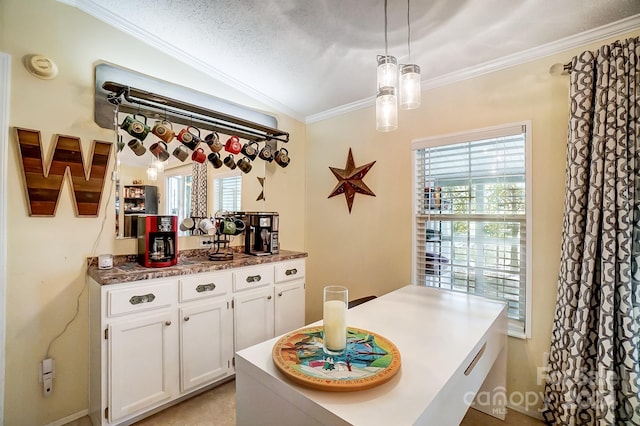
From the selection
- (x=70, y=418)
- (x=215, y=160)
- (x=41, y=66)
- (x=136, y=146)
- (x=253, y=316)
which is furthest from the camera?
(x=215, y=160)

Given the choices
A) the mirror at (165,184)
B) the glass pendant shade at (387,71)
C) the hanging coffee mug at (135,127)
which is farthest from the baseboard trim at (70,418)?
the glass pendant shade at (387,71)

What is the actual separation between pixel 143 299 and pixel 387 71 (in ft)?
6.31

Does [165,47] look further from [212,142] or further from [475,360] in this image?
[475,360]

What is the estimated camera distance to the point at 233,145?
Result: 8.68ft

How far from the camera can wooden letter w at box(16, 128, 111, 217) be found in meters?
1.74

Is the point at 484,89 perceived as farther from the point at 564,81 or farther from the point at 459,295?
the point at 459,295

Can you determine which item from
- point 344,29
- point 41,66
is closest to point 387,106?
point 344,29

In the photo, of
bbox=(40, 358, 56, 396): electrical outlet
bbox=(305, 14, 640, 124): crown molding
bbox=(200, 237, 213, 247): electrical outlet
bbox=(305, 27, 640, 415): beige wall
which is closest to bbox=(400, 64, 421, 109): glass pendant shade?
bbox=(305, 27, 640, 415): beige wall

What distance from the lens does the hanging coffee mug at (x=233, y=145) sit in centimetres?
263

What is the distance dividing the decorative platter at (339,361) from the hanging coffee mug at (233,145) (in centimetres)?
192

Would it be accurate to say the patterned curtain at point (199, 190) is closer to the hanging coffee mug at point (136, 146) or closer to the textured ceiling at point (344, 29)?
the hanging coffee mug at point (136, 146)

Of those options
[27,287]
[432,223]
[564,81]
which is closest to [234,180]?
[27,287]

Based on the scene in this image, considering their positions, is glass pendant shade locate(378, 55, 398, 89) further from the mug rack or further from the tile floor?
the tile floor

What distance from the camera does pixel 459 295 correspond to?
1921 mm
